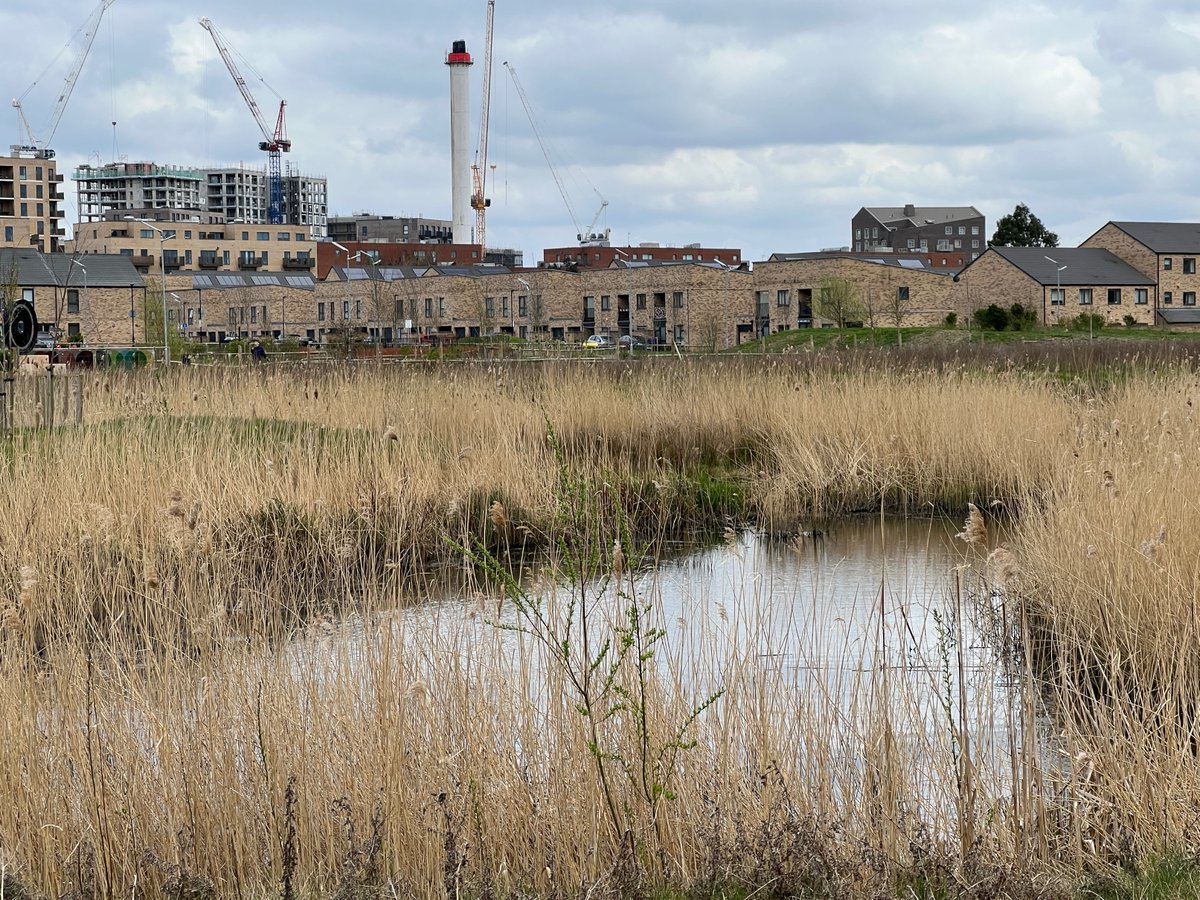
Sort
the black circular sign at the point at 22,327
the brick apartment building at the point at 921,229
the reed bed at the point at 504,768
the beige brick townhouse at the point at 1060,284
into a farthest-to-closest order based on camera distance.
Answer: the brick apartment building at the point at 921,229 < the beige brick townhouse at the point at 1060,284 < the black circular sign at the point at 22,327 < the reed bed at the point at 504,768

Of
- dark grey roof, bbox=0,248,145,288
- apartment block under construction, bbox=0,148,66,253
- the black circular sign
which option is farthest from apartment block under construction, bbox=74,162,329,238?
the black circular sign

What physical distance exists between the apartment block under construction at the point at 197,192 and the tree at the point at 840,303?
100099 millimetres

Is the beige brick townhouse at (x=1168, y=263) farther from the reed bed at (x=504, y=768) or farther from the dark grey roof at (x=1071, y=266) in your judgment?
the reed bed at (x=504, y=768)

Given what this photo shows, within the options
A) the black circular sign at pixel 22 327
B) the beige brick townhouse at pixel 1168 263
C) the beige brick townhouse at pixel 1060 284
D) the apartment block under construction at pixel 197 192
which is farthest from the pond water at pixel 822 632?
the apartment block under construction at pixel 197 192

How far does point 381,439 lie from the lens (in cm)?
1083

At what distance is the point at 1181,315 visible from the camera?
60219 mm

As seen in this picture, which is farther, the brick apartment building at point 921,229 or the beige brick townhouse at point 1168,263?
the brick apartment building at point 921,229

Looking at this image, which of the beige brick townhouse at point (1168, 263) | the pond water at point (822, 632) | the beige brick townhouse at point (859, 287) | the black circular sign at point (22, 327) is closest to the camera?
the pond water at point (822, 632)

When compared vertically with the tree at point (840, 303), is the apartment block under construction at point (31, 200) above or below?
above

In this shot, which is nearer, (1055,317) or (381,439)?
(381,439)

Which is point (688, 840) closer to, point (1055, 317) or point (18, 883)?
point (18, 883)

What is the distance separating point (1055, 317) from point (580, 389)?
49.3m

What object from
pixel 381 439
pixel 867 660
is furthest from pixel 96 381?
pixel 867 660

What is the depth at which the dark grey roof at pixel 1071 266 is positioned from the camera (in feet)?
195
